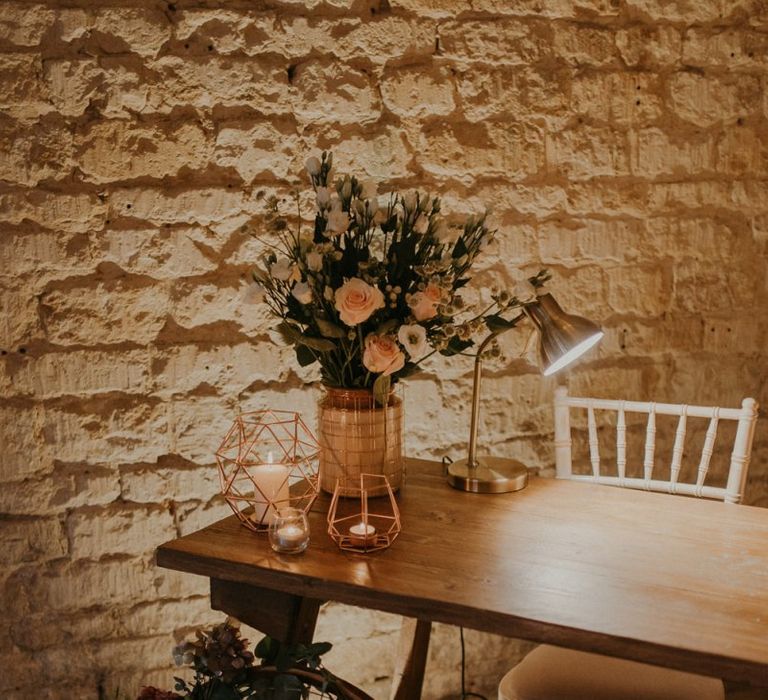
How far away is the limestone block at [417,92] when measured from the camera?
95.7 inches

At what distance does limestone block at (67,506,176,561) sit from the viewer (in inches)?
92.1

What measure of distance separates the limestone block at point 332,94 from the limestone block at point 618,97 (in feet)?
2.03

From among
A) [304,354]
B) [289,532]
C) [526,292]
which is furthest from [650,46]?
[289,532]

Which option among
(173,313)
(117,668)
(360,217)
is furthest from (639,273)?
(117,668)

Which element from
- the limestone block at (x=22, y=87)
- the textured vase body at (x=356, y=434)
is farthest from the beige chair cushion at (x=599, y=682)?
the limestone block at (x=22, y=87)

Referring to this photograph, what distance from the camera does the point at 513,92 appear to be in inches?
99.4

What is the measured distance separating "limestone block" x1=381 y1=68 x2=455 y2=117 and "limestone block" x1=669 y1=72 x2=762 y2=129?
28.1 inches

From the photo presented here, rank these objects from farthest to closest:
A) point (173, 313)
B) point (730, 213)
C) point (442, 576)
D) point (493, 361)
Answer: point (730, 213)
point (493, 361)
point (173, 313)
point (442, 576)

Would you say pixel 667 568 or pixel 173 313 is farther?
pixel 173 313

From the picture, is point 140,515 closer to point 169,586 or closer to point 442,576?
point 169,586

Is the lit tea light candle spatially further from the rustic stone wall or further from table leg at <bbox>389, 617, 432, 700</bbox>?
the rustic stone wall

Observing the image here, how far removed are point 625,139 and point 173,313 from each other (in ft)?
4.64

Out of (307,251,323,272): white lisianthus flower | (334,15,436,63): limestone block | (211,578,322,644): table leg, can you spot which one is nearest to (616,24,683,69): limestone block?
(334,15,436,63): limestone block

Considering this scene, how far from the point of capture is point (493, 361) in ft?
8.42
